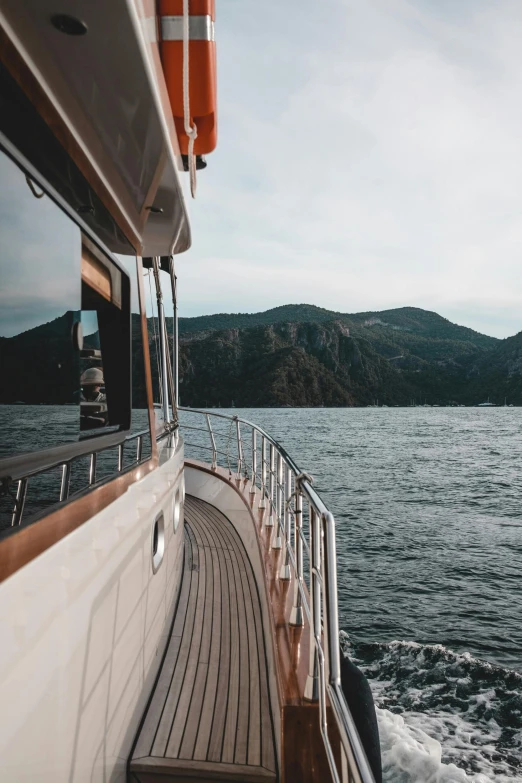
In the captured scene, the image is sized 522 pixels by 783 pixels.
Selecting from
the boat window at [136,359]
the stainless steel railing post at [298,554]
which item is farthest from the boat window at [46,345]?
the stainless steel railing post at [298,554]

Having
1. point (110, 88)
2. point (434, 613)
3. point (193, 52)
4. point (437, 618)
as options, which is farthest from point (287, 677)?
point (434, 613)

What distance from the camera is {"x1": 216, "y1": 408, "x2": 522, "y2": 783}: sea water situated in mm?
4355

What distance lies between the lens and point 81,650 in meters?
1.12

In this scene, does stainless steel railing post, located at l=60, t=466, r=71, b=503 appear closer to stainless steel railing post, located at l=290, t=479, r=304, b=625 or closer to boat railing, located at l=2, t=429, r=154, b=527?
boat railing, located at l=2, t=429, r=154, b=527

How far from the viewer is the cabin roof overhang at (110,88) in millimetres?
1083

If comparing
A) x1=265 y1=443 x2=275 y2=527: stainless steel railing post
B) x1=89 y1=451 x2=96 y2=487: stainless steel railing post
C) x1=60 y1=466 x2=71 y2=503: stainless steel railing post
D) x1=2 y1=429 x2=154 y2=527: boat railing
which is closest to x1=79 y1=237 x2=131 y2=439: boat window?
x1=2 y1=429 x2=154 y2=527: boat railing

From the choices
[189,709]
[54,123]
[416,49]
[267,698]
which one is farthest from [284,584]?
[416,49]

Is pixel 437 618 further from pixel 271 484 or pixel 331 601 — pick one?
pixel 331 601

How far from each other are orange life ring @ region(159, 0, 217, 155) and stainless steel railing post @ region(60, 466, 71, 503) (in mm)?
1493

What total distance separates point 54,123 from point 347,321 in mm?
126304

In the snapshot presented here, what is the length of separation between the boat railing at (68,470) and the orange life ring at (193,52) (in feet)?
4.47

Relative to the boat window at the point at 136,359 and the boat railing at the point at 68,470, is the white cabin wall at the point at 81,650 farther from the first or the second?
the boat window at the point at 136,359

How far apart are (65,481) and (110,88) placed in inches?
40.6

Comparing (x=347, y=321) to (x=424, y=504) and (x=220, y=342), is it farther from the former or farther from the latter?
(x=424, y=504)
